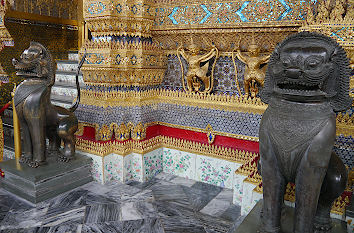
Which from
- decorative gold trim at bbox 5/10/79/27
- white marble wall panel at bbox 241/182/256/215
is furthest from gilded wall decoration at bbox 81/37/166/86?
decorative gold trim at bbox 5/10/79/27

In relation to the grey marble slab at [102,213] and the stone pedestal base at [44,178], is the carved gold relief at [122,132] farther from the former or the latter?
the grey marble slab at [102,213]

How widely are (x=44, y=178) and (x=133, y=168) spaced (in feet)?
4.09

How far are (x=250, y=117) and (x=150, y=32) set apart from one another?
200 cm

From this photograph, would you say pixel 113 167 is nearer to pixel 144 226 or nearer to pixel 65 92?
pixel 144 226

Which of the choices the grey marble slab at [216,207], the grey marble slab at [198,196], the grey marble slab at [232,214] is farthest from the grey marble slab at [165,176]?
the grey marble slab at [232,214]

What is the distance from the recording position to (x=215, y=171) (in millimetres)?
4215

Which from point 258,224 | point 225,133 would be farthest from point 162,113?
point 258,224

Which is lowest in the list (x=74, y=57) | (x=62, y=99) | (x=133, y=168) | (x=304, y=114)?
(x=133, y=168)

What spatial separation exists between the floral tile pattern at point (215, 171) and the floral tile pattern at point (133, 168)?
0.86 m

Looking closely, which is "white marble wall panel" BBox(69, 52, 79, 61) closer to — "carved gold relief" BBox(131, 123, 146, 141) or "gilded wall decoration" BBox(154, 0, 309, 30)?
"gilded wall decoration" BBox(154, 0, 309, 30)

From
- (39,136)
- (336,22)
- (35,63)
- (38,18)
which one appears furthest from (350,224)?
(38,18)

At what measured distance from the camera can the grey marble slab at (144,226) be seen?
3053mm

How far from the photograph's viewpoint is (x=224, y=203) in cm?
372

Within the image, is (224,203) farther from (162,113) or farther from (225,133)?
(162,113)
